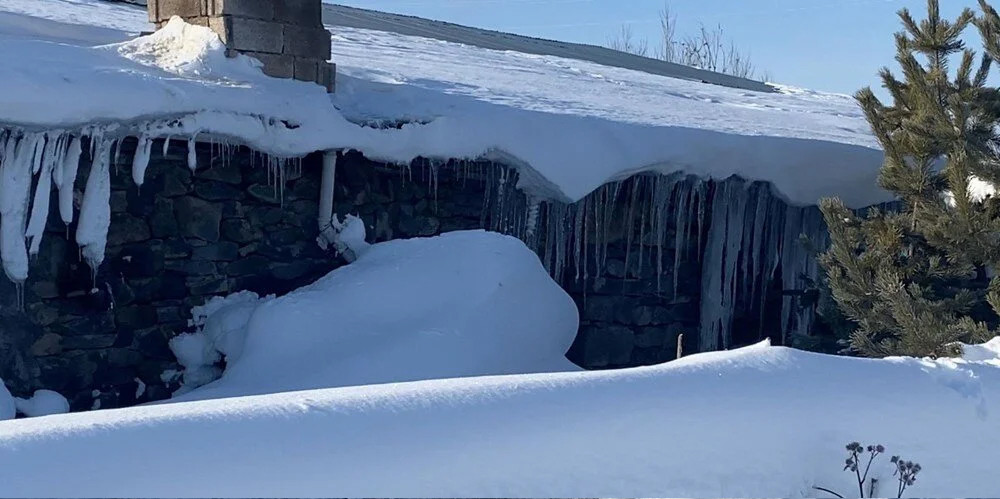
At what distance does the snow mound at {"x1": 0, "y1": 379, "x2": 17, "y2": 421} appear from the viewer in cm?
467

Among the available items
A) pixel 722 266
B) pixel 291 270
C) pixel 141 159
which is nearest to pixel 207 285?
pixel 291 270

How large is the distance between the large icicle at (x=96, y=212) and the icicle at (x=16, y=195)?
25cm

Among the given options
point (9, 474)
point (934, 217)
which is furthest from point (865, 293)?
point (9, 474)

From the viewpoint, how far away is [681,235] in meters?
7.50

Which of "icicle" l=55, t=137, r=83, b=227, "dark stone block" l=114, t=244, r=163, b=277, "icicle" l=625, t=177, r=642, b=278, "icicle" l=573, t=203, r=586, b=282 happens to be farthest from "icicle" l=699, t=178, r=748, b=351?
"icicle" l=55, t=137, r=83, b=227

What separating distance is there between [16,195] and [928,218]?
14.3ft

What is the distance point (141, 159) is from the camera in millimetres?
5227

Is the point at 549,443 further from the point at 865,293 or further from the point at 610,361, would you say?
the point at 610,361

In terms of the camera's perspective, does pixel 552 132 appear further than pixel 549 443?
Yes

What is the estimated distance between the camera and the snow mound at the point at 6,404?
4667mm

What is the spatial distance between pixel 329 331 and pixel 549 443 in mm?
2913

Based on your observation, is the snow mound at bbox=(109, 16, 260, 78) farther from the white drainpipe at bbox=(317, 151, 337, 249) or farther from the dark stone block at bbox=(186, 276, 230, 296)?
the dark stone block at bbox=(186, 276, 230, 296)

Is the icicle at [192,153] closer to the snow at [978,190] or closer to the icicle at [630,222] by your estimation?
the icicle at [630,222]

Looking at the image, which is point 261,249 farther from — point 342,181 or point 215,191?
point 342,181
